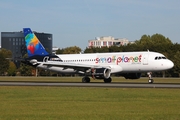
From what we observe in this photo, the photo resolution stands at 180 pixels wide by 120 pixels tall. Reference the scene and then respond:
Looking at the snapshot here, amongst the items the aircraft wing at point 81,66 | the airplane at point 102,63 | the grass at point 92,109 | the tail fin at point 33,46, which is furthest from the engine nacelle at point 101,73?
the grass at point 92,109

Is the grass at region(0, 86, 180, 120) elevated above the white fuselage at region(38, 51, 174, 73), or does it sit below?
below

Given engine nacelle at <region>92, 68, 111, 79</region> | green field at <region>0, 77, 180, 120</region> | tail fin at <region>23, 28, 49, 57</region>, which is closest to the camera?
green field at <region>0, 77, 180, 120</region>

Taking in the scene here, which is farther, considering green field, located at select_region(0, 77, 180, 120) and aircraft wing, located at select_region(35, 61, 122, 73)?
aircraft wing, located at select_region(35, 61, 122, 73)

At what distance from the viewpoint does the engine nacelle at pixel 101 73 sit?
2264 inches

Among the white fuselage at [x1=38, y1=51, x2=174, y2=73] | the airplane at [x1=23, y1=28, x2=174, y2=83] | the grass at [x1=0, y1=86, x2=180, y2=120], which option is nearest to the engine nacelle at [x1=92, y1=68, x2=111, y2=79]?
the airplane at [x1=23, y1=28, x2=174, y2=83]

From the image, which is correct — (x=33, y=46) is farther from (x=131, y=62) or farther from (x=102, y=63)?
(x=131, y=62)

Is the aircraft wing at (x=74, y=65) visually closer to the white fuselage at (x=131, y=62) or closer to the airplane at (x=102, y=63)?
the airplane at (x=102, y=63)

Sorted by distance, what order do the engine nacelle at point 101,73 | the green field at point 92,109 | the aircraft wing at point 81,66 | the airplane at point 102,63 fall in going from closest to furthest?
the green field at point 92,109 < the airplane at point 102,63 < the engine nacelle at point 101,73 < the aircraft wing at point 81,66

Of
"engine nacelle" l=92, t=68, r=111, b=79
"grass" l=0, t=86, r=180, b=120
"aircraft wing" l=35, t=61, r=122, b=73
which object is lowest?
"grass" l=0, t=86, r=180, b=120

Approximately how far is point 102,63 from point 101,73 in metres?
3.97

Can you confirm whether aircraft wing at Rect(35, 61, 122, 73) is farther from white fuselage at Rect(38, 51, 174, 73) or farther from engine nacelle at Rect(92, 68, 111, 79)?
engine nacelle at Rect(92, 68, 111, 79)

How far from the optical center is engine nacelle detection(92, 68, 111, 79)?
5750 centimetres

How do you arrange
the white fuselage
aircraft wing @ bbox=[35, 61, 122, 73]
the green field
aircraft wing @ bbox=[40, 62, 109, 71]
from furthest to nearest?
aircraft wing @ bbox=[40, 62, 109, 71], aircraft wing @ bbox=[35, 61, 122, 73], the white fuselage, the green field

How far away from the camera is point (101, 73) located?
189ft
